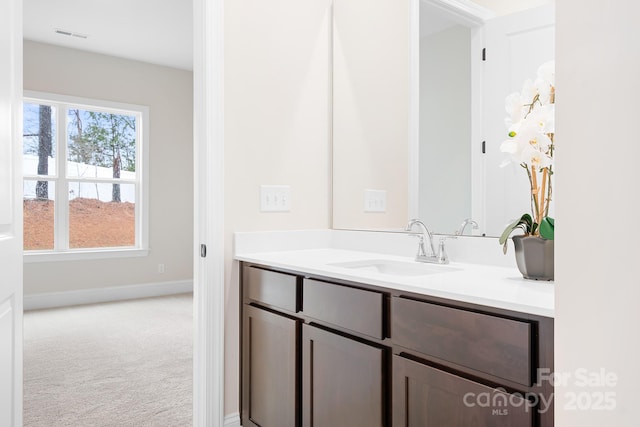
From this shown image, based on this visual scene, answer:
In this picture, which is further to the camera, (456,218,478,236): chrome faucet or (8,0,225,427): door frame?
(8,0,225,427): door frame

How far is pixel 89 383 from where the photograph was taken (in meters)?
2.72

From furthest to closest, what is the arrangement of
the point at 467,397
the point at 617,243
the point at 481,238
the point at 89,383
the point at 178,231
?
the point at 178,231
the point at 89,383
the point at 481,238
the point at 467,397
the point at 617,243

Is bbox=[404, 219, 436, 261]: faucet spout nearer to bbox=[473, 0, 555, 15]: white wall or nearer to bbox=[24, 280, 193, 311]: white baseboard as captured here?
bbox=[473, 0, 555, 15]: white wall

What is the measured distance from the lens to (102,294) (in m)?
5.16

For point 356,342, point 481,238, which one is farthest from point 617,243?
point 481,238

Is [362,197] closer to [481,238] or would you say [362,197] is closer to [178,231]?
[481,238]

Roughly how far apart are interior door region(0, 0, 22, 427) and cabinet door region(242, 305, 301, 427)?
2.76ft

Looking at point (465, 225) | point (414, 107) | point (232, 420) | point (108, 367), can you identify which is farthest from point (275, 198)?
point (108, 367)

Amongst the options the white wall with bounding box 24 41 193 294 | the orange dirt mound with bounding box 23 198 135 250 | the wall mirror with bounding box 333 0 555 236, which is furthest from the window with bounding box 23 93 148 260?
the wall mirror with bounding box 333 0 555 236

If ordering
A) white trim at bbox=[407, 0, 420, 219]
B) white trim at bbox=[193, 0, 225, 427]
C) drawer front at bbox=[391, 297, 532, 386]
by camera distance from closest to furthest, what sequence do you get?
1. drawer front at bbox=[391, 297, 532, 386]
2. white trim at bbox=[193, 0, 225, 427]
3. white trim at bbox=[407, 0, 420, 219]

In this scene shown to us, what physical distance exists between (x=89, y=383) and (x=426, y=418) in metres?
2.39

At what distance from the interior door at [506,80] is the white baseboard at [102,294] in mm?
Answer: 4801

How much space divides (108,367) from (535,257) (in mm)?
2880

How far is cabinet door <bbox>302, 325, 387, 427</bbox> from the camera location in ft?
4.27
